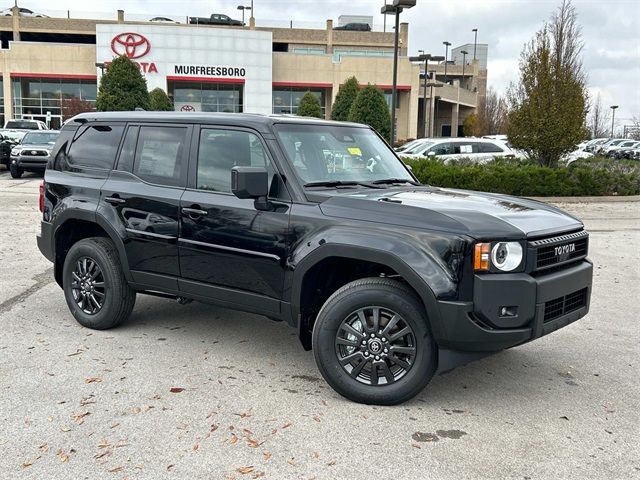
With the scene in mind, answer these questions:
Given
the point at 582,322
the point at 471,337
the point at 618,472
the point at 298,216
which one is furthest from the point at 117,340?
the point at 582,322

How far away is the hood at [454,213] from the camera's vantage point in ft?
13.3

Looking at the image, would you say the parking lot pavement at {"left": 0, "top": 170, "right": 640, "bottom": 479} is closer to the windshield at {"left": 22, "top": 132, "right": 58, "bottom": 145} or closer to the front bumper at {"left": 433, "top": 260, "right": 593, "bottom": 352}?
the front bumper at {"left": 433, "top": 260, "right": 593, "bottom": 352}

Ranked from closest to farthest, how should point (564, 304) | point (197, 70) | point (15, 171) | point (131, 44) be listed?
point (564, 304)
point (15, 171)
point (131, 44)
point (197, 70)

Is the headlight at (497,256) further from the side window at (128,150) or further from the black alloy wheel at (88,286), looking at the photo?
the black alloy wheel at (88,286)

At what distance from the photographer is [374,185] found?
5.19 m

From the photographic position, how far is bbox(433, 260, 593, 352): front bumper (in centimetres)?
395

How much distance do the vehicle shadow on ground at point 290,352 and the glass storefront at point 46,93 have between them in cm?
5433

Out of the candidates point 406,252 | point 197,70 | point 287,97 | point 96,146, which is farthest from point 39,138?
point 287,97

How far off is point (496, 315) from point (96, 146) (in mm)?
3899

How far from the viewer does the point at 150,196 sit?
17.7 feet

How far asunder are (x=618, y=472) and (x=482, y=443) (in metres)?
0.72

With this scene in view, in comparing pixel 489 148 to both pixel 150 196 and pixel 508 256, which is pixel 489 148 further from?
pixel 508 256

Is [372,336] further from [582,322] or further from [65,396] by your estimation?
[582,322]

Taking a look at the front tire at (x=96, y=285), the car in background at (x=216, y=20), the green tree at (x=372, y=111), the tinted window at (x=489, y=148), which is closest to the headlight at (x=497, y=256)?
the front tire at (x=96, y=285)
